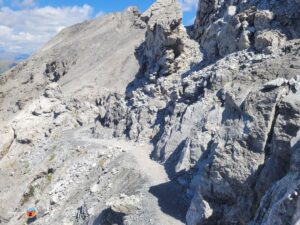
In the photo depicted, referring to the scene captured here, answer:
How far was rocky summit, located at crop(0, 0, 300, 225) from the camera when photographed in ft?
60.3

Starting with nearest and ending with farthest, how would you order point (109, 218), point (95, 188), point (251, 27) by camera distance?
1. point (109, 218)
2. point (95, 188)
3. point (251, 27)

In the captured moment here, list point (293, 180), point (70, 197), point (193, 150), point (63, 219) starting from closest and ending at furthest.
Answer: point (293, 180) < point (193, 150) < point (63, 219) < point (70, 197)

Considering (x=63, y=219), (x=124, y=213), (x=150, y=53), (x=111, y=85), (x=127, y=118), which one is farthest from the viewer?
(x=111, y=85)

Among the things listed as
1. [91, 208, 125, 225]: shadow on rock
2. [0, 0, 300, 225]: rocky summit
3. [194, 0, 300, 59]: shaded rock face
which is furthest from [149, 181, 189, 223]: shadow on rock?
[194, 0, 300, 59]: shaded rock face

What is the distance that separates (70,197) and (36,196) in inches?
228

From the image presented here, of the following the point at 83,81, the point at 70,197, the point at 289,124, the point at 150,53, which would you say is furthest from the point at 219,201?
the point at 83,81

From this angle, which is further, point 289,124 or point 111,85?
point 111,85

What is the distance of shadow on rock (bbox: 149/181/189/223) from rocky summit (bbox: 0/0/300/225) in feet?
0.25

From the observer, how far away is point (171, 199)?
26828mm

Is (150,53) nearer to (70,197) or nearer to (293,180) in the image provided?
(70,197)

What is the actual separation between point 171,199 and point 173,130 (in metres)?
9.63

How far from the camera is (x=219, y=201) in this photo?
66.0ft

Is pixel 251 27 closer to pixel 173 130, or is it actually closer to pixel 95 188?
pixel 173 130

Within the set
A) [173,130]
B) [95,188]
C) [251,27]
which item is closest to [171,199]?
[95,188]
